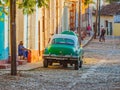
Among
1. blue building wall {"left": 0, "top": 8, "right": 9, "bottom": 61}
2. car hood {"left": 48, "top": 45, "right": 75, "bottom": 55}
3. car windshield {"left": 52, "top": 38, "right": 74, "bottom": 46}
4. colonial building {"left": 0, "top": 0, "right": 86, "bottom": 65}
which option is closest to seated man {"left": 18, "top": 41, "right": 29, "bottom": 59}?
Answer: colonial building {"left": 0, "top": 0, "right": 86, "bottom": 65}

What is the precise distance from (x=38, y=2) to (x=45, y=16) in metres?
19.6

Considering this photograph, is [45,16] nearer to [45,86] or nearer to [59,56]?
[59,56]

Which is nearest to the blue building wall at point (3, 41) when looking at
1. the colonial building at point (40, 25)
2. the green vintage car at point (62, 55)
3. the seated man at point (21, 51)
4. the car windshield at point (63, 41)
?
the colonial building at point (40, 25)

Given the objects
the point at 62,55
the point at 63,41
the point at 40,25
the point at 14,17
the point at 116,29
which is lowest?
the point at 62,55

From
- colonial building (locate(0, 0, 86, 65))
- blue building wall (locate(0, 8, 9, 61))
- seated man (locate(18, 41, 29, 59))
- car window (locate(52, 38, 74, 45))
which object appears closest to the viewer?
blue building wall (locate(0, 8, 9, 61))

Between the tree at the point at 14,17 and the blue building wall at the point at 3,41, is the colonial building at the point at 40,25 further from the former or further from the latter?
the tree at the point at 14,17

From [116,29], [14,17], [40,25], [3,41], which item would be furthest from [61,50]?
[116,29]

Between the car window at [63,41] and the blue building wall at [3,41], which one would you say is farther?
the car window at [63,41]

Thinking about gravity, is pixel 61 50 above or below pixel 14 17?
below

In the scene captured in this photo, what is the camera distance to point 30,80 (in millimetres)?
20297

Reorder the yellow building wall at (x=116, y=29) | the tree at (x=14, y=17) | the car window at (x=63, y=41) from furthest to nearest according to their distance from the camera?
1. the yellow building wall at (x=116, y=29)
2. the car window at (x=63, y=41)
3. the tree at (x=14, y=17)

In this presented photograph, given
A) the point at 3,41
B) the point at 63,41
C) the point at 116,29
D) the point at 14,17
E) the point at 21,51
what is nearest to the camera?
the point at 14,17

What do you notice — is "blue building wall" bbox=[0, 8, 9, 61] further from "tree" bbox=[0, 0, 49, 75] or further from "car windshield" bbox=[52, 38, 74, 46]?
"tree" bbox=[0, 0, 49, 75]

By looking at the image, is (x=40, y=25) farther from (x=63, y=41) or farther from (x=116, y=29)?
(x=116, y=29)
